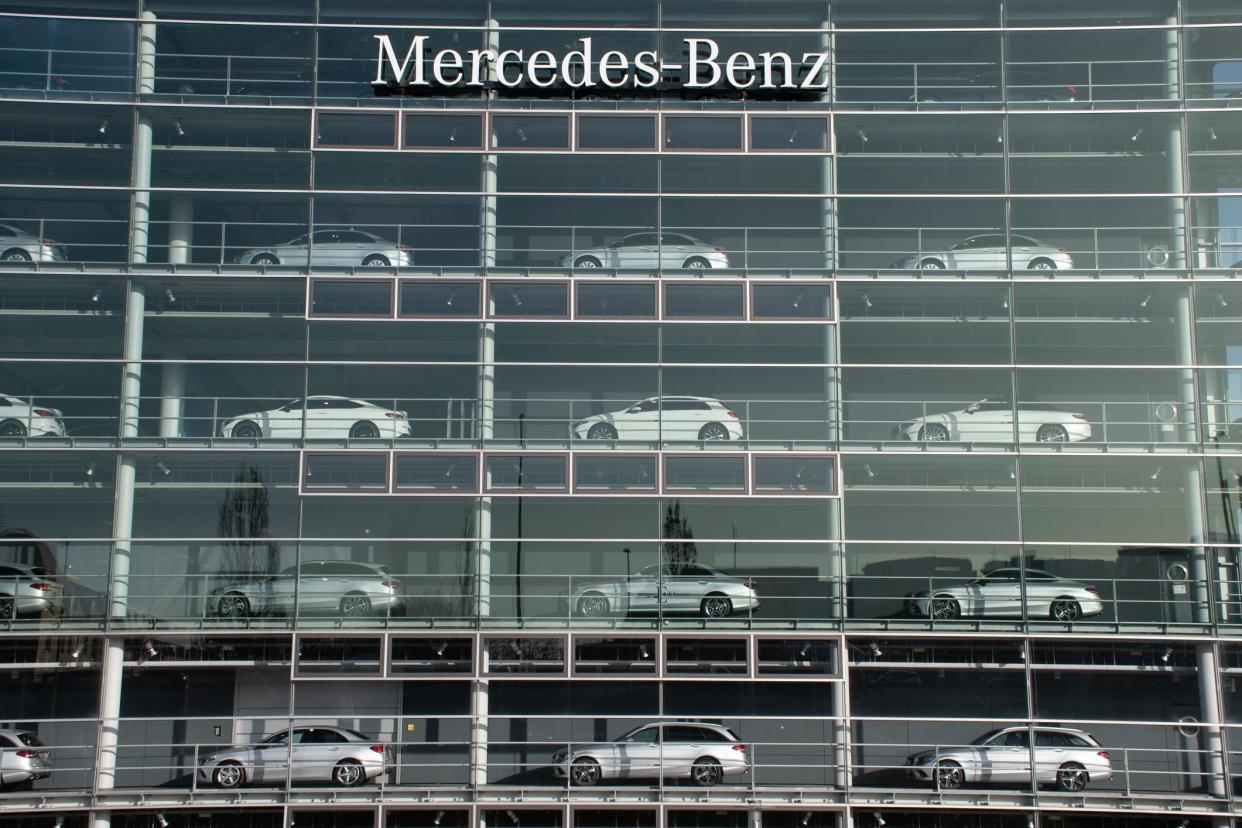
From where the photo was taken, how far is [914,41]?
25078 millimetres

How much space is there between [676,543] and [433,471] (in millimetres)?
4393

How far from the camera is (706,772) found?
21.1m

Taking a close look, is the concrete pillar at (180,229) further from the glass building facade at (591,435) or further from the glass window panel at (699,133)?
the glass window panel at (699,133)

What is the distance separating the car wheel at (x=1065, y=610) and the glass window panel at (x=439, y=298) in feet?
37.0

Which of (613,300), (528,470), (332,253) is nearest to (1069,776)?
(528,470)

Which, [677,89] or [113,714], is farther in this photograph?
[677,89]

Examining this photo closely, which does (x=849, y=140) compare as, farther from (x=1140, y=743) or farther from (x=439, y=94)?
(x=1140, y=743)

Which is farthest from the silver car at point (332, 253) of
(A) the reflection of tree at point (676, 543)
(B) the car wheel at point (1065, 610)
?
(B) the car wheel at point (1065, 610)

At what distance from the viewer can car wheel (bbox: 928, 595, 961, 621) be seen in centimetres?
2183

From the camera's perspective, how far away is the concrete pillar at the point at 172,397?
2291cm

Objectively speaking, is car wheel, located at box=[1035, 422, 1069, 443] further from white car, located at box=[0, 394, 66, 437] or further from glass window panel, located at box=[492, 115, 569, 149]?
white car, located at box=[0, 394, 66, 437]

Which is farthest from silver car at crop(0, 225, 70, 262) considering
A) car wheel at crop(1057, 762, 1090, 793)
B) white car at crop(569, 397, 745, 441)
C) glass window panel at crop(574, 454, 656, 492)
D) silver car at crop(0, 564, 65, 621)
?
car wheel at crop(1057, 762, 1090, 793)

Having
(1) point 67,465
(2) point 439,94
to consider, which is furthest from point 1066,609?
(1) point 67,465

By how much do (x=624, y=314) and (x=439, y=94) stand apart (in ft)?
17.7
